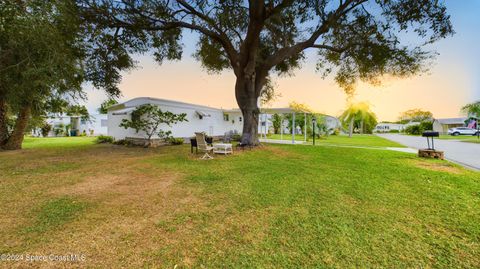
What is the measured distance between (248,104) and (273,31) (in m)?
4.78

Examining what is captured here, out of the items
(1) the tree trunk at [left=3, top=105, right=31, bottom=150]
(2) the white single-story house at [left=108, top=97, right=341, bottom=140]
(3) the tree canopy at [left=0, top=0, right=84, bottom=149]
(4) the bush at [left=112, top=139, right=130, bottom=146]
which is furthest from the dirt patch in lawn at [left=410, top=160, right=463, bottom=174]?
(1) the tree trunk at [left=3, top=105, right=31, bottom=150]

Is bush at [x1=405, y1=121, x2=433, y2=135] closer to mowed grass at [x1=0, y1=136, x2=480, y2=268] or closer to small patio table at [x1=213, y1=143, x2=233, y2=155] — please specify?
mowed grass at [x1=0, y1=136, x2=480, y2=268]

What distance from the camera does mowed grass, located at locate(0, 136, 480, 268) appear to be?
2.39m

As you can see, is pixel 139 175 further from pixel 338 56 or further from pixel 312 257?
pixel 338 56

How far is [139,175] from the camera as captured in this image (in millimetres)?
5926

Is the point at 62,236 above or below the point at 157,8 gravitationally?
below

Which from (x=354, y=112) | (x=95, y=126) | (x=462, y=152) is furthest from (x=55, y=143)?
(x=354, y=112)

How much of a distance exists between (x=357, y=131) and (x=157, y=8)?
166 feet

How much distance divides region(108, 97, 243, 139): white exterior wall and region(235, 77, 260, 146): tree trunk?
189 inches

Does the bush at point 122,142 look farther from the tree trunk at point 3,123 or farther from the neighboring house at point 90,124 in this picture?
the neighboring house at point 90,124

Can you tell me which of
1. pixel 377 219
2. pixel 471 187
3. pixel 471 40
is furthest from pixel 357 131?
pixel 377 219

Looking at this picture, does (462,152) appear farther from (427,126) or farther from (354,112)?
(427,126)

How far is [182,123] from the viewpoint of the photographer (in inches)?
575

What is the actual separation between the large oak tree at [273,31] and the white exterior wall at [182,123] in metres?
2.98
